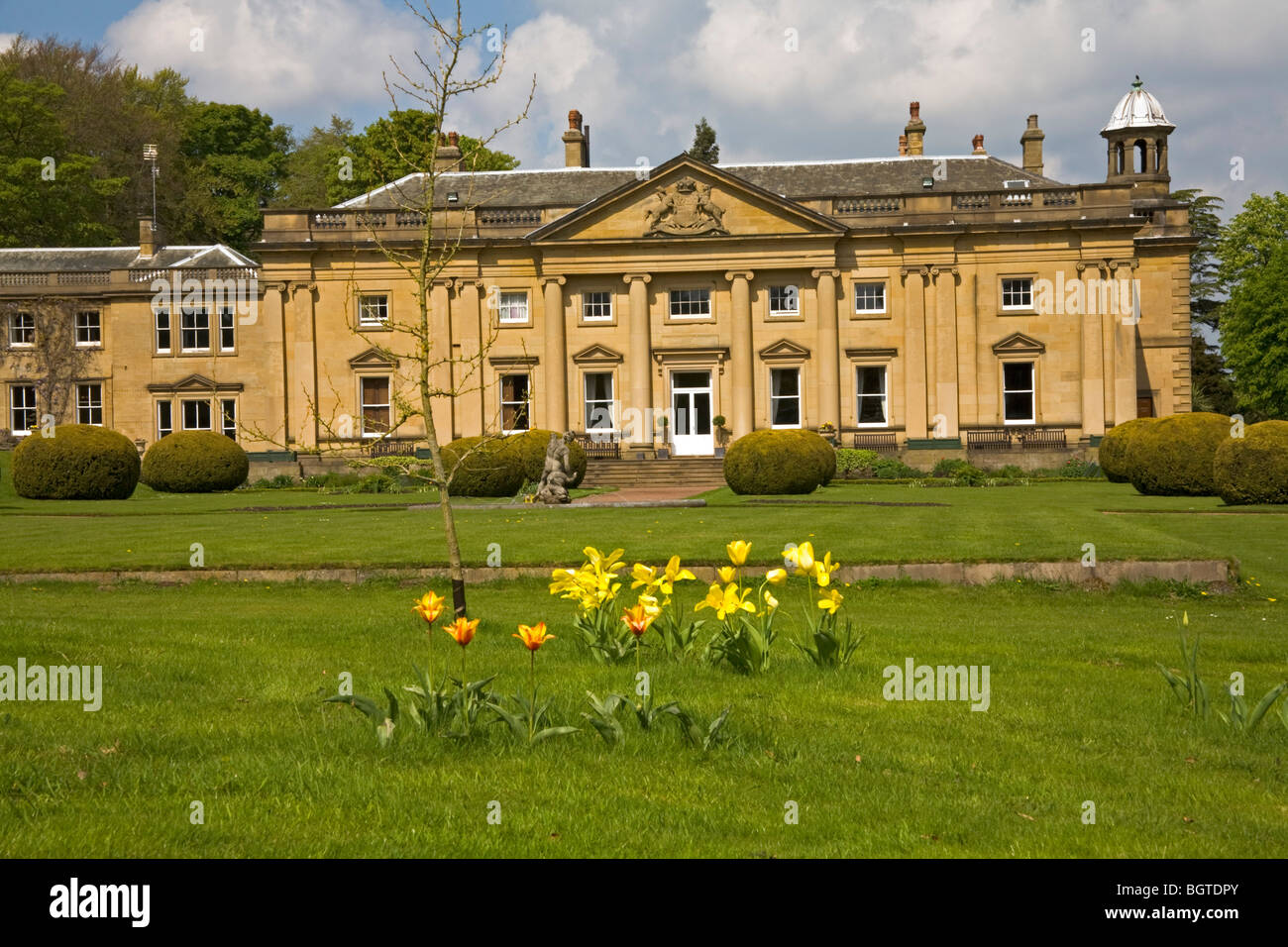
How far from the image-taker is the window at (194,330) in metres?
52.1

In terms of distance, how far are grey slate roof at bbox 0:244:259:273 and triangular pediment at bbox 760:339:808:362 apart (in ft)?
73.7

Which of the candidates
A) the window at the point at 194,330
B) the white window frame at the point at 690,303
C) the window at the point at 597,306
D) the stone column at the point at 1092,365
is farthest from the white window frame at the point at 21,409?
the stone column at the point at 1092,365

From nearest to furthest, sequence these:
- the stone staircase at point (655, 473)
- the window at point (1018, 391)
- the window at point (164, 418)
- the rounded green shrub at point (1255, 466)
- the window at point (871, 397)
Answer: the rounded green shrub at point (1255, 466)
the stone staircase at point (655, 473)
the window at point (1018, 391)
the window at point (871, 397)
the window at point (164, 418)

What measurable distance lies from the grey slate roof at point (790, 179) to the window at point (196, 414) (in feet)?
35.2

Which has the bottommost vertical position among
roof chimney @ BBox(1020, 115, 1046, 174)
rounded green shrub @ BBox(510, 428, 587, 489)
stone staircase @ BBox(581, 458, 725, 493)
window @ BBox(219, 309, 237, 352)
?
stone staircase @ BBox(581, 458, 725, 493)

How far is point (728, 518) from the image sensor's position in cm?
2292

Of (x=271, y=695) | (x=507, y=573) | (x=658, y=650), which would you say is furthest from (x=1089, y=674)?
(x=507, y=573)

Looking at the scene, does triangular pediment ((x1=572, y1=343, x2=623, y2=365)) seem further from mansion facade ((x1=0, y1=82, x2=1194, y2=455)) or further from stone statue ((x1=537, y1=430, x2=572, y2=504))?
stone statue ((x1=537, y1=430, x2=572, y2=504))

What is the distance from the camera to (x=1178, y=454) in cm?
3042

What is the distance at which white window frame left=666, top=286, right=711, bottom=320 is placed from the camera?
49656 mm

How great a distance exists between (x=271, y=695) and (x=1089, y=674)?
19.7 ft

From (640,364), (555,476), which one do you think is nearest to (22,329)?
(640,364)

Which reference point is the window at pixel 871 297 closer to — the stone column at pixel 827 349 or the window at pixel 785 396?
the stone column at pixel 827 349

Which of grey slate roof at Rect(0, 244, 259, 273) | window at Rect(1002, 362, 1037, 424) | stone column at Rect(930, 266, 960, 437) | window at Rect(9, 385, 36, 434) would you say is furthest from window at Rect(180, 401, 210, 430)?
window at Rect(1002, 362, 1037, 424)
